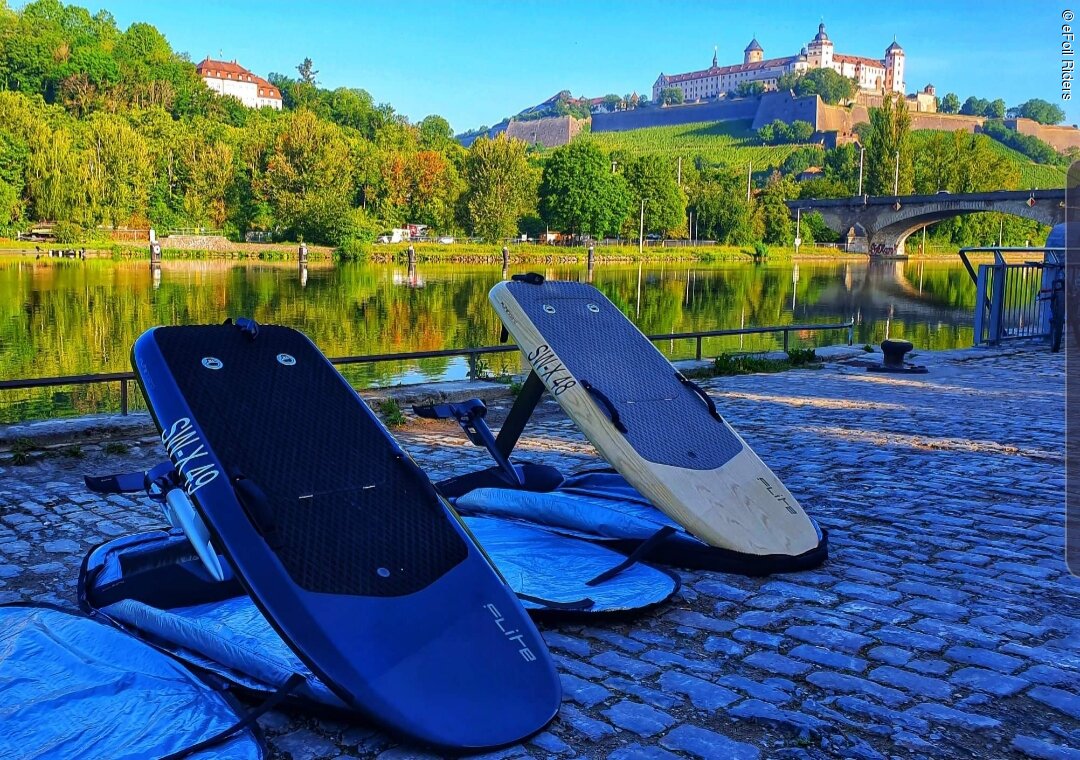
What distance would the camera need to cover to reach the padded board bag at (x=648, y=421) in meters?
5.12

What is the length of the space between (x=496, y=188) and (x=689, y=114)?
103 m


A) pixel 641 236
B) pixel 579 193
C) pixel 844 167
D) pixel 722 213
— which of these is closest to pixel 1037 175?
pixel 844 167

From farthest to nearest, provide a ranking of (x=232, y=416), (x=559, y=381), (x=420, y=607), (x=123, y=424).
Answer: (x=123, y=424), (x=559, y=381), (x=232, y=416), (x=420, y=607)

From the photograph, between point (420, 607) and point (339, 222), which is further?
point (339, 222)

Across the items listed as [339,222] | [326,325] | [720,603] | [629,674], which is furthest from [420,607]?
[339,222]

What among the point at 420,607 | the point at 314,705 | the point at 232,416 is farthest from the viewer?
the point at 232,416

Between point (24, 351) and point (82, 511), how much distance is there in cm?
1585

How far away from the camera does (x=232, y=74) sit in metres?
162

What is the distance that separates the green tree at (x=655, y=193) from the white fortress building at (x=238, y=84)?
9023 centimetres

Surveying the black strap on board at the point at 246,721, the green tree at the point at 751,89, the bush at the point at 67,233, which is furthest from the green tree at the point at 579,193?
the green tree at the point at 751,89

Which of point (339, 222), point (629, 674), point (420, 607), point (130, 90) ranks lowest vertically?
point (629, 674)

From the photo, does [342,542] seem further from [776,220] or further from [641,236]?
[776,220]

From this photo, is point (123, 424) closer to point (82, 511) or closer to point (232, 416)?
point (82, 511)

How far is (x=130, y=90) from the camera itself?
331 feet
